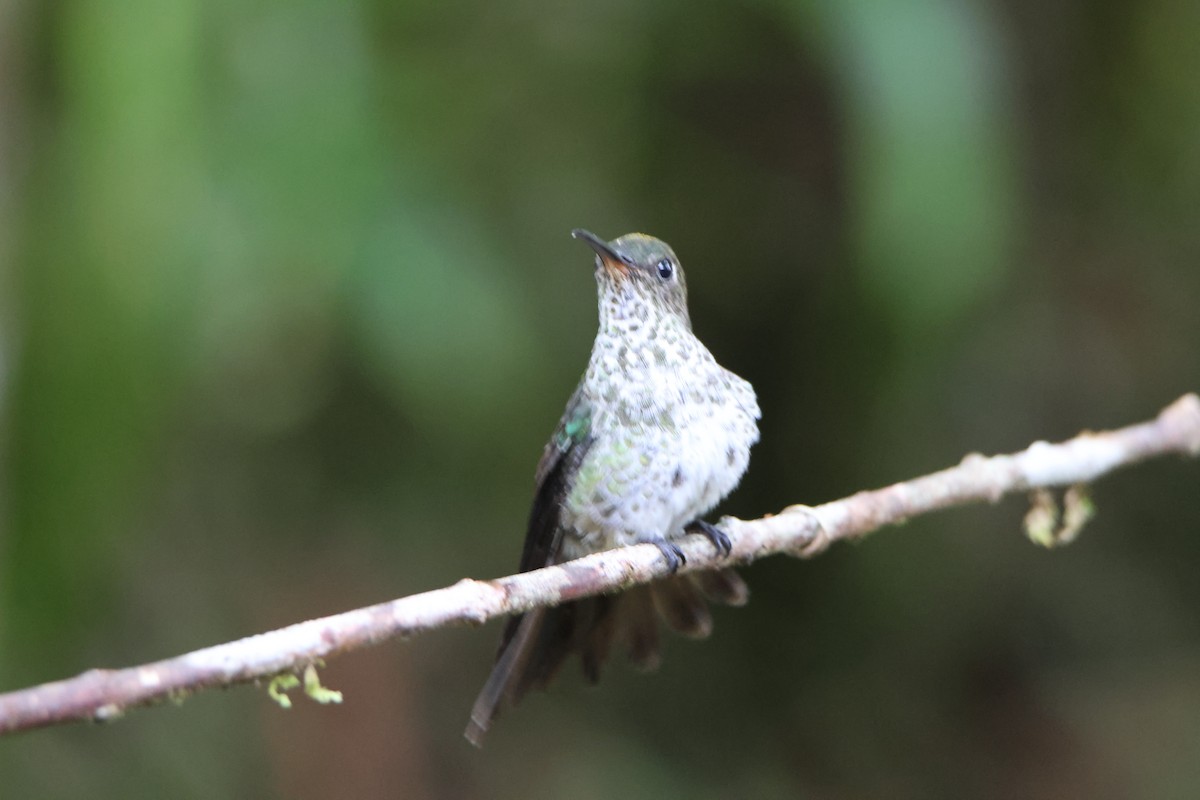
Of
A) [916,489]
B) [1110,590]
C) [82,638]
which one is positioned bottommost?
[82,638]

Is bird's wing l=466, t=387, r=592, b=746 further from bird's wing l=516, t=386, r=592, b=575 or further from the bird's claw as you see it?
the bird's claw

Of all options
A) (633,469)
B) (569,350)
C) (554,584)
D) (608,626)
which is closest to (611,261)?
(633,469)

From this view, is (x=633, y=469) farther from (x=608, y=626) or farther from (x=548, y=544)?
(x=608, y=626)

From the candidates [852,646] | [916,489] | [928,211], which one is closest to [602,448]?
[916,489]

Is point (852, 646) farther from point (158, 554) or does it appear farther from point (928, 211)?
point (158, 554)

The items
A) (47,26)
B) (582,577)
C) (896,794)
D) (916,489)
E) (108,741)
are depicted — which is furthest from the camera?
(896,794)

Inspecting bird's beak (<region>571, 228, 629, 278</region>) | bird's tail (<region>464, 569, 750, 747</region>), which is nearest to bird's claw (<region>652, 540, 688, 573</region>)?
bird's tail (<region>464, 569, 750, 747</region>)

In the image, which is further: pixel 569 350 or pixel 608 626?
pixel 569 350
